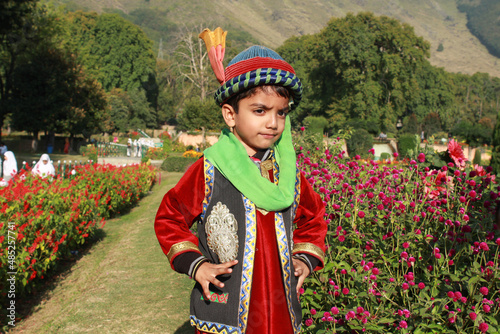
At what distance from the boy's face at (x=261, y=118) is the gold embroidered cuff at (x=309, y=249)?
55cm

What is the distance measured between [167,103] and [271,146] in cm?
6653

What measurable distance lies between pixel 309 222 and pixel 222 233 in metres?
0.53

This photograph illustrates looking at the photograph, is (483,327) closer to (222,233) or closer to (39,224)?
(222,233)

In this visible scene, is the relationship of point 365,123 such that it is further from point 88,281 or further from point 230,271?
point 230,271

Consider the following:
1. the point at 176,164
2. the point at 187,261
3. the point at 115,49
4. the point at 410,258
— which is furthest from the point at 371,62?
the point at 187,261

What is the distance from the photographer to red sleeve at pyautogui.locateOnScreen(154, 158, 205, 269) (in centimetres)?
183

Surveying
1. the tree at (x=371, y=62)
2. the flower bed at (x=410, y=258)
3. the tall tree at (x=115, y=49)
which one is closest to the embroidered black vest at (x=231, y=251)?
the flower bed at (x=410, y=258)

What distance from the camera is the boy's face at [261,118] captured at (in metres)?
1.88

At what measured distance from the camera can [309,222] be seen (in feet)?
6.97

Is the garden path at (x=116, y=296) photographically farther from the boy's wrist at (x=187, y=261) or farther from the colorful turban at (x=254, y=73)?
the colorful turban at (x=254, y=73)

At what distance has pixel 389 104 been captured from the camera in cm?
3769

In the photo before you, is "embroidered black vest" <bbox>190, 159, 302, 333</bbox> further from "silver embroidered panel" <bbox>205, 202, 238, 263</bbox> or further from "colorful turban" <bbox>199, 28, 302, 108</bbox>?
"colorful turban" <bbox>199, 28, 302, 108</bbox>

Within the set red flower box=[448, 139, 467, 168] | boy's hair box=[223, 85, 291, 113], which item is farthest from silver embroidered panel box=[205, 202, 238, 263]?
red flower box=[448, 139, 467, 168]

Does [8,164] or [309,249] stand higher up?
[309,249]
